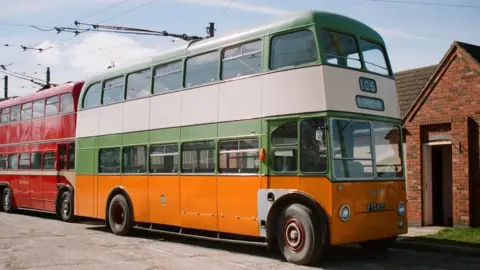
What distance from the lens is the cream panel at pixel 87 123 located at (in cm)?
1487

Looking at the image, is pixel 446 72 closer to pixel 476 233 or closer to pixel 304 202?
pixel 476 233

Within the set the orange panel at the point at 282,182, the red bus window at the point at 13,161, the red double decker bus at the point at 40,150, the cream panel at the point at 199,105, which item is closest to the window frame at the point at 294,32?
the cream panel at the point at 199,105

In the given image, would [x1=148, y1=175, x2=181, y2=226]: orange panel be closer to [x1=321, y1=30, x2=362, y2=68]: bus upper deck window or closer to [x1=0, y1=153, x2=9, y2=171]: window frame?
[x1=321, y1=30, x2=362, y2=68]: bus upper deck window

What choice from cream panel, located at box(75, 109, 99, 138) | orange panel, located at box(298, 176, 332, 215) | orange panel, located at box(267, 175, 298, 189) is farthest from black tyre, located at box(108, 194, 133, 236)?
orange panel, located at box(298, 176, 332, 215)

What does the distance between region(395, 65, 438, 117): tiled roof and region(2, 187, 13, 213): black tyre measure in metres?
14.9

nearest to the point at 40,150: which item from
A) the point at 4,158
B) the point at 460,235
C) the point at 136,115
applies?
the point at 4,158

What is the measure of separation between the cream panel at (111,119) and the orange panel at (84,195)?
1.48 meters

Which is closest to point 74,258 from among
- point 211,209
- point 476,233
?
point 211,209

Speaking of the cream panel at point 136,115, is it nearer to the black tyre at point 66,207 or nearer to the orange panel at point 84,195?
the orange panel at point 84,195

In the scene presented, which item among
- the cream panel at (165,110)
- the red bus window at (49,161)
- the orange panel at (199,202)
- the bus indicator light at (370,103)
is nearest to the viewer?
the bus indicator light at (370,103)

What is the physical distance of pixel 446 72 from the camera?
14406 millimetres

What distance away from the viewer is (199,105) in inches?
448

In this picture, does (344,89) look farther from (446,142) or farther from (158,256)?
(446,142)

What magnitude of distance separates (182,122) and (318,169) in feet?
12.8
